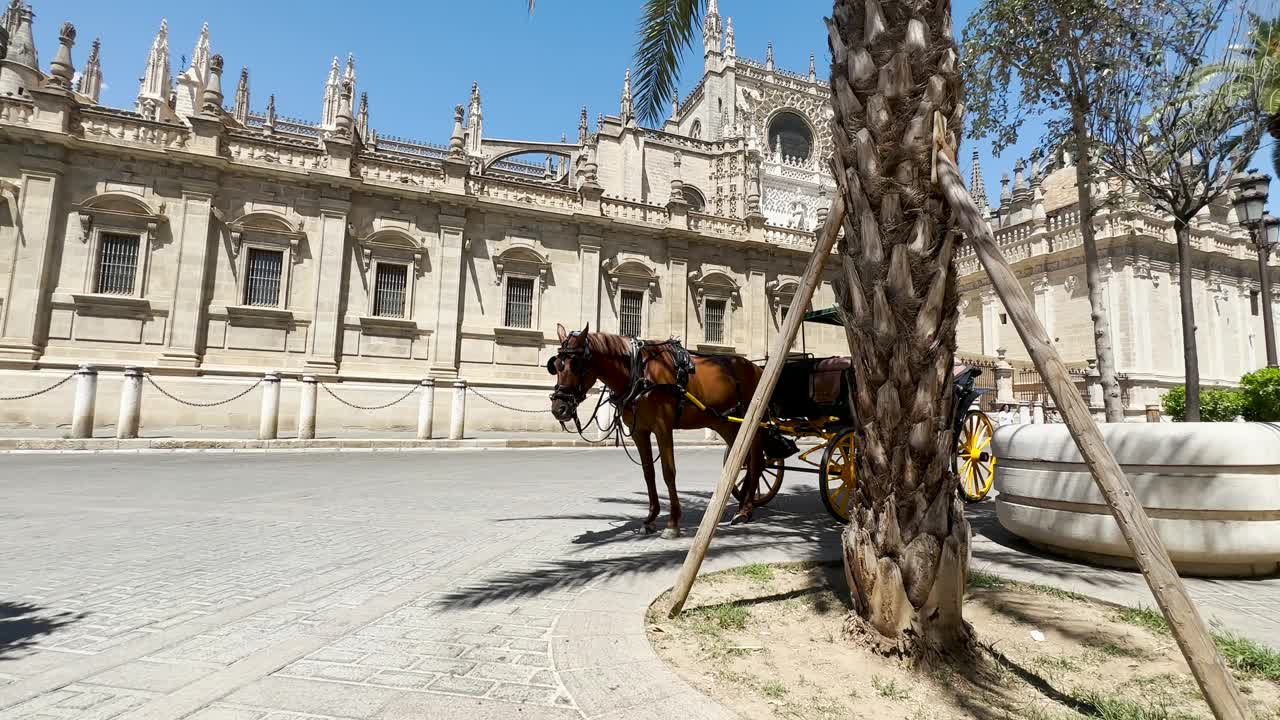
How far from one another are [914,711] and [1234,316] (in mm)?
38154

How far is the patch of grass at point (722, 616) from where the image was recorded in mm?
2881

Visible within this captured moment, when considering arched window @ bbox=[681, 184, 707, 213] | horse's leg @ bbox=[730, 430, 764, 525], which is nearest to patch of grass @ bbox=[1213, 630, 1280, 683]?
horse's leg @ bbox=[730, 430, 764, 525]

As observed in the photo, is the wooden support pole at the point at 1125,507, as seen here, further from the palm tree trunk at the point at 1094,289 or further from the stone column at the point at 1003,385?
the stone column at the point at 1003,385

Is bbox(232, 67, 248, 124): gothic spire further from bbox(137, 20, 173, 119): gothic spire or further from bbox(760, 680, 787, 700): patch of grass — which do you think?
bbox(760, 680, 787, 700): patch of grass

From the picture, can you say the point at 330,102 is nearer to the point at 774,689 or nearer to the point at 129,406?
the point at 129,406

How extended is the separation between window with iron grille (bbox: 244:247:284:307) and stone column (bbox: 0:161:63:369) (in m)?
4.61

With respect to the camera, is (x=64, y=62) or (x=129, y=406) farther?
(x=64, y=62)

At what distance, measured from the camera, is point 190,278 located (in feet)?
54.5

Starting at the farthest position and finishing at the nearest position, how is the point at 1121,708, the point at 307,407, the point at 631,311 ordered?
the point at 631,311 → the point at 307,407 → the point at 1121,708

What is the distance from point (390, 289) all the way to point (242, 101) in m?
28.6

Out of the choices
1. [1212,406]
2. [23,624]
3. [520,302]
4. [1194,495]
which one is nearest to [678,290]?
[520,302]

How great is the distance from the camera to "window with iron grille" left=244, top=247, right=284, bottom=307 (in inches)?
688

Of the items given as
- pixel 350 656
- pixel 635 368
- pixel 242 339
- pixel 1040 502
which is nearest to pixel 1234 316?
pixel 1040 502

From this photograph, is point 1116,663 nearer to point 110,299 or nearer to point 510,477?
point 510,477
